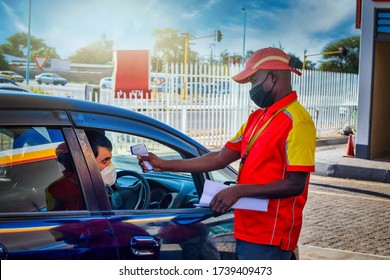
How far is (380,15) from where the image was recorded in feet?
43.1

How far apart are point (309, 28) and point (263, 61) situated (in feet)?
225

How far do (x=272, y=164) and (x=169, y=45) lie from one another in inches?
2879

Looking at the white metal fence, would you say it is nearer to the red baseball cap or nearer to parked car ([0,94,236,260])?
parked car ([0,94,236,260])

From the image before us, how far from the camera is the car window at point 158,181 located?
3.40 metres

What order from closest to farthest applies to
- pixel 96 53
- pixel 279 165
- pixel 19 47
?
pixel 279 165 → pixel 19 47 → pixel 96 53

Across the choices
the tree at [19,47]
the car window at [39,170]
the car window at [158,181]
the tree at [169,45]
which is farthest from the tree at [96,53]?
the car window at [39,170]

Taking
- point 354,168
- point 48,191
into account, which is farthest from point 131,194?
point 354,168

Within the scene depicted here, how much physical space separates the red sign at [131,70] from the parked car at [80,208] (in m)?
14.1

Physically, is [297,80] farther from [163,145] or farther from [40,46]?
[40,46]

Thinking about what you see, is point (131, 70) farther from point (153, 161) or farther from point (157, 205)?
point (153, 161)

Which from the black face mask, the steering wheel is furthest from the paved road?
the black face mask

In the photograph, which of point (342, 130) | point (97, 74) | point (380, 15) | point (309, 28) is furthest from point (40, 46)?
point (380, 15)

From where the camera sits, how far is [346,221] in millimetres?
7586

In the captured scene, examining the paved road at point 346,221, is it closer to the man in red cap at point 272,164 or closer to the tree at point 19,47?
the man in red cap at point 272,164
